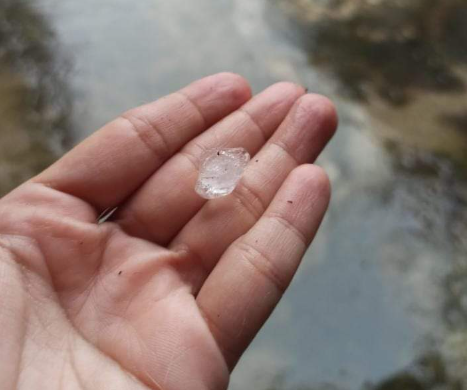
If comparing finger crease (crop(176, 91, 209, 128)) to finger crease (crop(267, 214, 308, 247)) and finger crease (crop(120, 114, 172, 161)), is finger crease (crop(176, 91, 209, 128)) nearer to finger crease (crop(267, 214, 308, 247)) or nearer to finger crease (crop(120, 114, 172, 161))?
finger crease (crop(120, 114, 172, 161))

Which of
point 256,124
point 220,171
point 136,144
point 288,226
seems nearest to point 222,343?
point 288,226

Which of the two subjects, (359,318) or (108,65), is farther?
(108,65)

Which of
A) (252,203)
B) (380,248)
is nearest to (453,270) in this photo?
(380,248)

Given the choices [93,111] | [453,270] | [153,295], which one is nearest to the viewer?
[153,295]

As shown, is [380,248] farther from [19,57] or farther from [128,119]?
[19,57]

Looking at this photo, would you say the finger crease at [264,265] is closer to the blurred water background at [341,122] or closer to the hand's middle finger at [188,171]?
the hand's middle finger at [188,171]

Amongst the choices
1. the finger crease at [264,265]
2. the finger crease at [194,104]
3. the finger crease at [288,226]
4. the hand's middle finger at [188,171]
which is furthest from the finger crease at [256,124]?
the finger crease at [264,265]

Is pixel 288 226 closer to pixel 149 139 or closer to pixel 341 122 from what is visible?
pixel 149 139
